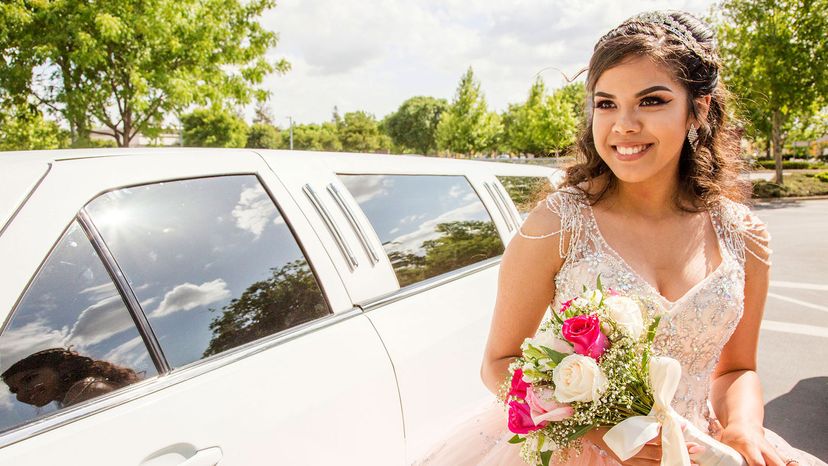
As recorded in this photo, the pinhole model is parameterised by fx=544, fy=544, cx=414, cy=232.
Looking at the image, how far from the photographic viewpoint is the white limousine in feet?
4.09

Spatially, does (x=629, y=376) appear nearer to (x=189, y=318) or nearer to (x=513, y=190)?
(x=189, y=318)

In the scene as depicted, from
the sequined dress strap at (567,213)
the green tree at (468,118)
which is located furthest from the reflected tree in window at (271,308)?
the green tree at (468,118)

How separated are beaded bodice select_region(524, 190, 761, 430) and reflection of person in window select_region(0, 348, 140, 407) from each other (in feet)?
4.11

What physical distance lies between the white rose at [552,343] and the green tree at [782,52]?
21599mm

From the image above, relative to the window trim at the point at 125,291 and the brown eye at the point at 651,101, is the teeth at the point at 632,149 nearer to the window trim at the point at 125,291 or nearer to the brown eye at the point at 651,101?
the brown eye at the point at 651,101

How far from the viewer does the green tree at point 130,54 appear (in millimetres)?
8633

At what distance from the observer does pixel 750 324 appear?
185 centimetres

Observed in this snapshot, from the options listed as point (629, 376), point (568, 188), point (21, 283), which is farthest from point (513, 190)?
point (21, 283)

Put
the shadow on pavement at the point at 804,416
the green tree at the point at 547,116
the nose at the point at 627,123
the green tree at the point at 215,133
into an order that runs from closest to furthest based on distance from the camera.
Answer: the nose at the point at 627,123 < the shadow on pavement at the point at 804,416 < the green tree at the point at 547,116 < the green tree at the point at 215,133

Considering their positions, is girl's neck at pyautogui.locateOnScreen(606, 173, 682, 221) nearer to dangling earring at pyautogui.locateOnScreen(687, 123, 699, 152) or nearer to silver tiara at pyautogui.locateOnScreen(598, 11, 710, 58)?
dangling earring at pyautogui.locateOnScreen(687, 123, 699, 152)

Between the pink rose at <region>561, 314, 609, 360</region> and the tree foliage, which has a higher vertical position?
the tree foliage

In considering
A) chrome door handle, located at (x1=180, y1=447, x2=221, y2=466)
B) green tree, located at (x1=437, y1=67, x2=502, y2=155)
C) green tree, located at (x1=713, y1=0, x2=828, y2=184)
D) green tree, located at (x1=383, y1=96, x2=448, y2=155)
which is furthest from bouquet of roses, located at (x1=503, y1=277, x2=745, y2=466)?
green tree, located at (x1=383, y1=96, x2=448, y2=155)

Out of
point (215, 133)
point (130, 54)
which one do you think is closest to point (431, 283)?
point (130, 54)

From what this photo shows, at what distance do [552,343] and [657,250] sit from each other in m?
0.70
